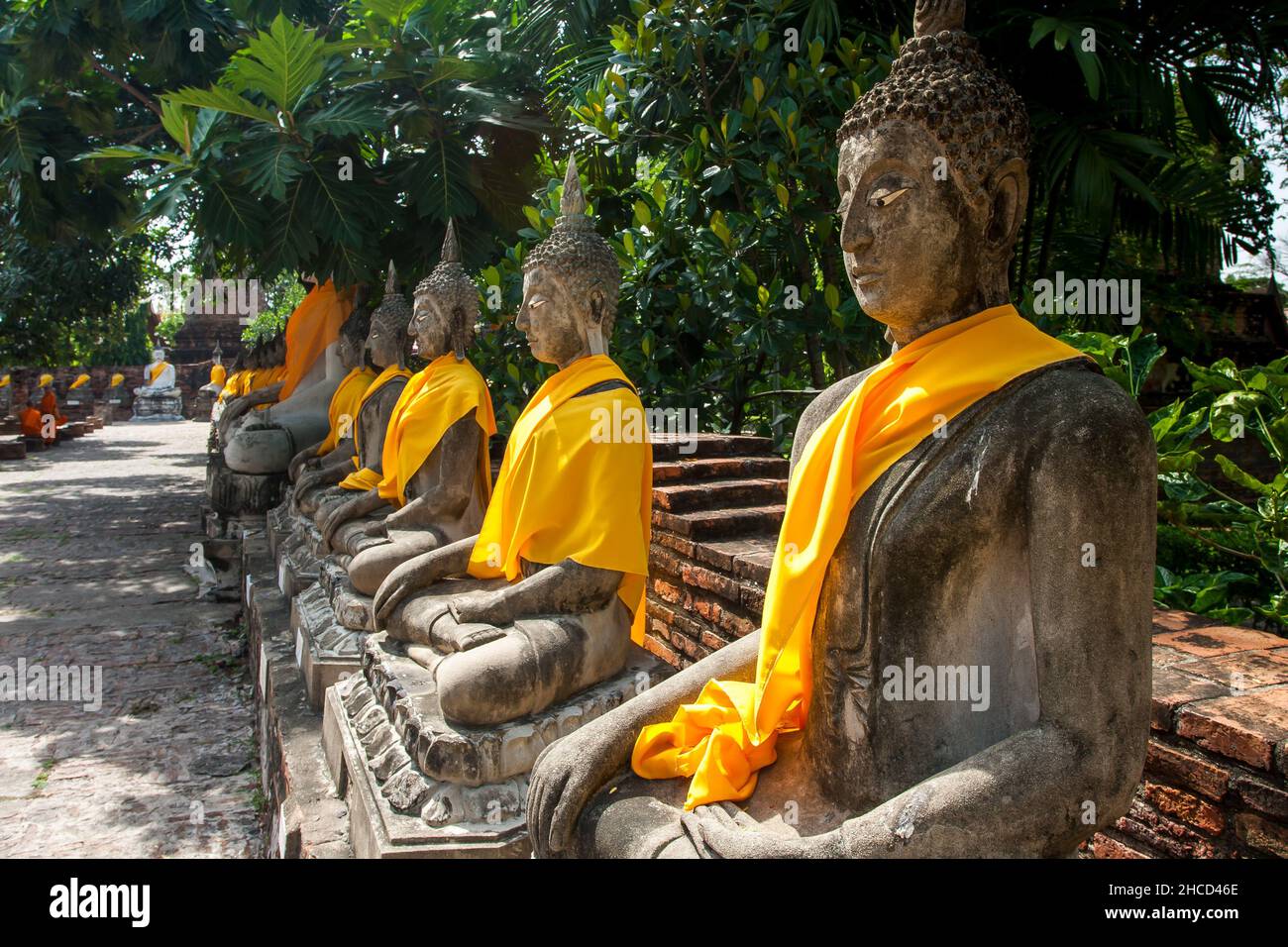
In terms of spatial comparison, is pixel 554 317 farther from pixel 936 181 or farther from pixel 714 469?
pixel 936 181

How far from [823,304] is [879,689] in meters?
3.29

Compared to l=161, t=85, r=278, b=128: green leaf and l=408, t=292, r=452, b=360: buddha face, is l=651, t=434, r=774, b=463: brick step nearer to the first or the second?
l=408, t=292, r=452, b=360: buddha face

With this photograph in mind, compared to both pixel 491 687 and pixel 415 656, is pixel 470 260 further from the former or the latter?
pixel 491 687

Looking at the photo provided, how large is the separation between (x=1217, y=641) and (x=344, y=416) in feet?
16.6

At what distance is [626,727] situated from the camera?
1814 millimetres

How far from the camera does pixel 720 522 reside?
393cm

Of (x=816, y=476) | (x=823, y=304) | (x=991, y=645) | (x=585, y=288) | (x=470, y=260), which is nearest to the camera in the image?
(x=991, y=645)

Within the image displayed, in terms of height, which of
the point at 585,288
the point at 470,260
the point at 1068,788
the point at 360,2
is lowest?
the point at 1068,788

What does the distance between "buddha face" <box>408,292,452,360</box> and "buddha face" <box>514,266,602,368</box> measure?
4.75 ft

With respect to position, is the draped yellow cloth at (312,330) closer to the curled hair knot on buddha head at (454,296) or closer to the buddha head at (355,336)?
the buddha head at (355,336)

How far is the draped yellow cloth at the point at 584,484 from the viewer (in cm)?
287

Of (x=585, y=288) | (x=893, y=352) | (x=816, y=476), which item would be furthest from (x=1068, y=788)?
(x=585, y=288)

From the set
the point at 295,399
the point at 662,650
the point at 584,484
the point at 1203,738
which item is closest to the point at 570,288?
the point at 584,484

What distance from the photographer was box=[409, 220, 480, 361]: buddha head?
14.7 feet
